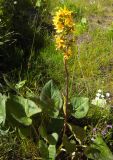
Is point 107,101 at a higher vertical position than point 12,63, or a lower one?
lower

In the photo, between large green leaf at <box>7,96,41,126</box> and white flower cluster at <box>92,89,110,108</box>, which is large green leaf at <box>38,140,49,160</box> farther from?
white flower cluster at <box>92,89,110,108</box>

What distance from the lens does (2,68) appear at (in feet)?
13.5

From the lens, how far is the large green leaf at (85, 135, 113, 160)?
116 inches

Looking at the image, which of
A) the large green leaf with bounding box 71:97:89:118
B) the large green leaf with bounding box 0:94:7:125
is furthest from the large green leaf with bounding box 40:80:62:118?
the large green leaf with bounding box 0:94:7:125

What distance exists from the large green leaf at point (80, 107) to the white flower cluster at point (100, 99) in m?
0.47

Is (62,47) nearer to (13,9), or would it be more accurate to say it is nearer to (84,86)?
(84,86)

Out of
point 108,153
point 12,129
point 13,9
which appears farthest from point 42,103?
point 13,9

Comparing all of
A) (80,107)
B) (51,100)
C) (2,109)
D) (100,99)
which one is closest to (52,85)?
(51,100)

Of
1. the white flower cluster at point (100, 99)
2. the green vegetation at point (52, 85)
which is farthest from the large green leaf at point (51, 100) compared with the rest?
the white flower cluster at point (100, 99)

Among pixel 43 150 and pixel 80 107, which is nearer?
pixel 43 150

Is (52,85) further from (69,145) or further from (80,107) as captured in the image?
(69,145)

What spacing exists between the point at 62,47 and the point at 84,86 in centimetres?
138

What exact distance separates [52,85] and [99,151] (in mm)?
585

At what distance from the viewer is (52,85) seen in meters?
3.01
